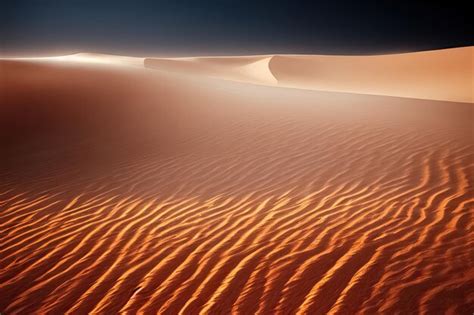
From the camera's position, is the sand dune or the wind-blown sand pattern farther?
the sand dune

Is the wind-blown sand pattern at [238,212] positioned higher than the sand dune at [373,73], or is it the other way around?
the sand dune at [373,73]

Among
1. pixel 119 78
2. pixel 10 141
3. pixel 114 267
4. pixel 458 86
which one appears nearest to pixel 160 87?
pixel 119 78

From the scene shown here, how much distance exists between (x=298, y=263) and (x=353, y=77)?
3002cm

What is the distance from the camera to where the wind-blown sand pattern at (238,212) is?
3404 mm

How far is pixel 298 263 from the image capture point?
3.78 metres

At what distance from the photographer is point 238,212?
5.13 metres

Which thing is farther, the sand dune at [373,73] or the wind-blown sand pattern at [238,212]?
the sand dune at [373,73]

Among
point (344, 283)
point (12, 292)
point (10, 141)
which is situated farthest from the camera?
point (10, 141)

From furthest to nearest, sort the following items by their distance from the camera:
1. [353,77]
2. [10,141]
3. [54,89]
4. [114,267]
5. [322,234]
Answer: [353,77] < [54,89] < [10,141] < [322,234] < [114,267]

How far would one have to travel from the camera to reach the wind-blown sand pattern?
134 inches

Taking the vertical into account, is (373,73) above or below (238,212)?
above

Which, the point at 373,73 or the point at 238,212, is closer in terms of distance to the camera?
the point at 238,212

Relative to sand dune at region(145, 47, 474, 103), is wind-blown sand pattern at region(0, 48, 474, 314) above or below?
below

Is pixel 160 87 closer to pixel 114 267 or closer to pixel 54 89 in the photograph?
pixel 54 89
